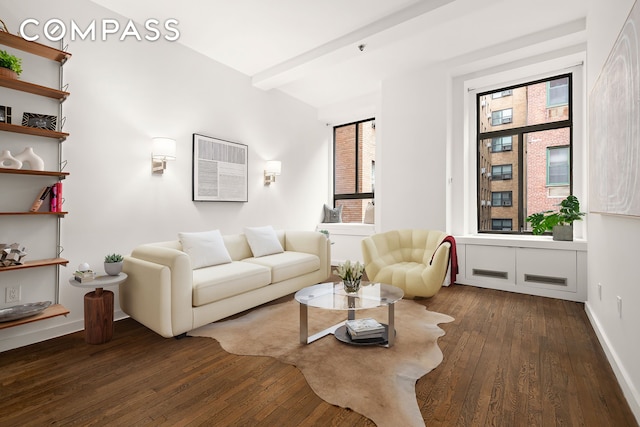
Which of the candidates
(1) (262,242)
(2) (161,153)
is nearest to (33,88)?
(2) (161,153)

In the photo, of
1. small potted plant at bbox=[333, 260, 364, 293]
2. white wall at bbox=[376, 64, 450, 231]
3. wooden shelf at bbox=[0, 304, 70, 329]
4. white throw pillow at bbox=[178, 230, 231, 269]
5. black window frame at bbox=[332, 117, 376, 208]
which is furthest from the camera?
black window frame at bbox=[332, 117, 376, 208]

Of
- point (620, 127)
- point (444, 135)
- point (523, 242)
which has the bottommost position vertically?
point (523, 242)

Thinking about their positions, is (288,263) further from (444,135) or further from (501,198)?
(501,198)

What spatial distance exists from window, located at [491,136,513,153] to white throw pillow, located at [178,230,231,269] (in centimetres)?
409

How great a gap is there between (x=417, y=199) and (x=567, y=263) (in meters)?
1.92

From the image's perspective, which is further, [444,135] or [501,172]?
[501,172]

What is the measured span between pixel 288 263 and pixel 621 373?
2.82 metres

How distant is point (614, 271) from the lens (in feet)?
7.02

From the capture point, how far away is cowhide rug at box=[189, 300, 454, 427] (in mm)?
1752

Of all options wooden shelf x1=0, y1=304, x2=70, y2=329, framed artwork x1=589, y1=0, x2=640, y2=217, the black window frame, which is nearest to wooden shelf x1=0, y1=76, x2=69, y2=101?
wooden shelf x1=0, y1=304, x2=70, y2=329

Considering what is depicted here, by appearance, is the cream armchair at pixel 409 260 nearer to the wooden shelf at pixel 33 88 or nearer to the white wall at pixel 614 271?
the white wall at pixel 614 271

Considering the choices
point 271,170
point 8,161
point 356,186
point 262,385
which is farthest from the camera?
point 356,186

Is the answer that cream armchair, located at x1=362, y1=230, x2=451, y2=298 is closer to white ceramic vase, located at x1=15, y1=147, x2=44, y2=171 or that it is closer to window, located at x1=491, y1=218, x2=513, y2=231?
window, located at x1=491, y1=218, x2=513, y2=231

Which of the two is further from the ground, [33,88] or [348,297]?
[33,88]
